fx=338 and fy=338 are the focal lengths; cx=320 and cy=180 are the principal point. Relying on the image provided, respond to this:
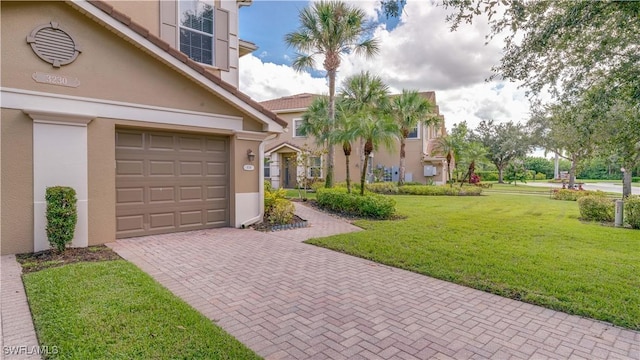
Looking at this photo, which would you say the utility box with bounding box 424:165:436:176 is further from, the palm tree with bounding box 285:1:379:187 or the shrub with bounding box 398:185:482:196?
the palm tree with bounding box 285:1:379:187

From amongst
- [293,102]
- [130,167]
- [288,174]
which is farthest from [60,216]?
[293,102]

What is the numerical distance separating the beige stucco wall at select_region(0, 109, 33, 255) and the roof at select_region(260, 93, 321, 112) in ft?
68.6

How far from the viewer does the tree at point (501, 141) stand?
143 feet

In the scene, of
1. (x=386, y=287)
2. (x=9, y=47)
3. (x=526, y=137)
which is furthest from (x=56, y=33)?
(x=526, y=137)

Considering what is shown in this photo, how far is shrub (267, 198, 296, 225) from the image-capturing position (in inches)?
408

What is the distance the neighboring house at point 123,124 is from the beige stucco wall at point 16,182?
0.06 ft

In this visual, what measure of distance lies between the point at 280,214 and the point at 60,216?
5462mm

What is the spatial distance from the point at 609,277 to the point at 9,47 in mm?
11576

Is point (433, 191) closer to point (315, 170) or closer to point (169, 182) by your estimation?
point (315, 170)

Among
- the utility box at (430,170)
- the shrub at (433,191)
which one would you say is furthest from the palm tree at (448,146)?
the shrub at (433,191)

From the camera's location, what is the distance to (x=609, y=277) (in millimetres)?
5797

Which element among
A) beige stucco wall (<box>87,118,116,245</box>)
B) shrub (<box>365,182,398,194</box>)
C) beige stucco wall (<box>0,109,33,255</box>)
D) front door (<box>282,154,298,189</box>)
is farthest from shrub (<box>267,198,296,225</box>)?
front door (<box>282,154,298,189</box>)

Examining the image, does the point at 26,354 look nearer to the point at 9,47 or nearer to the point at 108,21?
the point at 9,47

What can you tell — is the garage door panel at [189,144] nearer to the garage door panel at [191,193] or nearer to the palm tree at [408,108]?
the garage door panel at [191,193]
